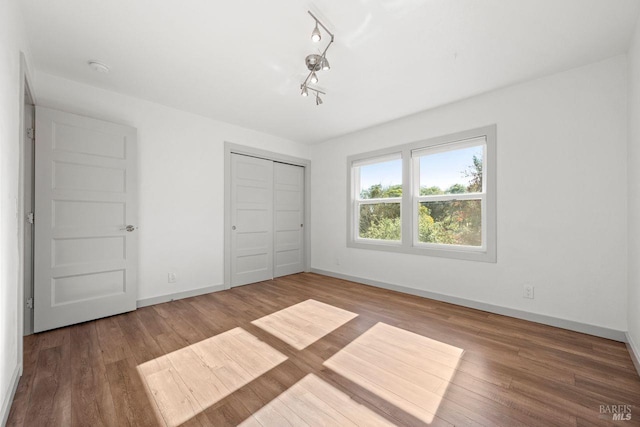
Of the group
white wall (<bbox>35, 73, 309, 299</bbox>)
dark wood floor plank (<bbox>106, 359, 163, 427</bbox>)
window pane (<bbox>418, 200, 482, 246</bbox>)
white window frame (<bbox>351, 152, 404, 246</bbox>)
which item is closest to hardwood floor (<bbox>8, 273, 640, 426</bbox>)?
dark wood floor plank (<bbox>106, 359, 163, 427</bbox>)

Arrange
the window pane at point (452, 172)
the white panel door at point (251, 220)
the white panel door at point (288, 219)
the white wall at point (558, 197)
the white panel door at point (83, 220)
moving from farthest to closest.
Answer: the white panel door at point (288, 219) → the white panel door at point (251, 220) → the window pane at point (452, 172) → the white panel door at point (83, 220) → the white wall at point (558, 197)

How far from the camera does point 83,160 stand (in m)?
2.75

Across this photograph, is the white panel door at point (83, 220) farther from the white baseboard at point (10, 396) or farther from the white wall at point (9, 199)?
the white baseboard at point (10, 396)

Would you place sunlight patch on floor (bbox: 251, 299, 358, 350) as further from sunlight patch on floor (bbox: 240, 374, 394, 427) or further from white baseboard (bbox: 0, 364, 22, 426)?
white baseboard (bbox: 0, 364, 22, 426)

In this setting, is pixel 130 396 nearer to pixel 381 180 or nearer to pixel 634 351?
pixel 634 351

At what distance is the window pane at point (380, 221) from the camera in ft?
13.3

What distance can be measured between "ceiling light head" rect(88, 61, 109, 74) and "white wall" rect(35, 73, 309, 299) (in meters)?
0.53

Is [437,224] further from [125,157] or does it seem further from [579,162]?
[125,157]

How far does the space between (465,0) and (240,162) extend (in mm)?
3450

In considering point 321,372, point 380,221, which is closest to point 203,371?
point 321,372

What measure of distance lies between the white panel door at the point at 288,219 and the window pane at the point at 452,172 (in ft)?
7.88

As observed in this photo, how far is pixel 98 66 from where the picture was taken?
249 centimetres

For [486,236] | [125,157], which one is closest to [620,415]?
[486,236]

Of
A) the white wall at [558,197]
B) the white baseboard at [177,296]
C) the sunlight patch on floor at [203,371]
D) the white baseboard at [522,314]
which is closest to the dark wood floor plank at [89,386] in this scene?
the sunlight patch on floor at [203,371]
